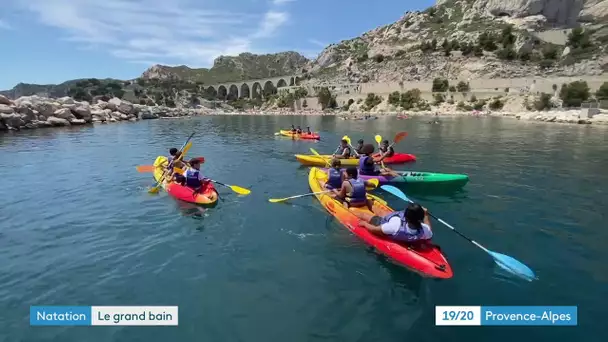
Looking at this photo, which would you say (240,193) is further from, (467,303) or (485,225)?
(467,303)

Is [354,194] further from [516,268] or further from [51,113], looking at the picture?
[51,113]

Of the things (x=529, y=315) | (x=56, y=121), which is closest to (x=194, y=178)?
(x=529, y=315)

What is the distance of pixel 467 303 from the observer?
773cm

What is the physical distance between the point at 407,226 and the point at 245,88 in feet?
611

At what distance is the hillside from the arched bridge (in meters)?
23.1

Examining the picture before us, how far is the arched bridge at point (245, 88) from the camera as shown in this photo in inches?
6737

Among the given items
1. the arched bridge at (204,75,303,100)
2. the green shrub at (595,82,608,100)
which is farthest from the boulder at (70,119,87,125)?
the arched bridge at (204,75,303,100)

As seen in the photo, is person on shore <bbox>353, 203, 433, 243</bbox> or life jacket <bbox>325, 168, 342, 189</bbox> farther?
life jacket <bbox>325, 168, 342, 189</bbox>

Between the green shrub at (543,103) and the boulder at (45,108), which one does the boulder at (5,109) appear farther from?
the green shrub at (543,103)

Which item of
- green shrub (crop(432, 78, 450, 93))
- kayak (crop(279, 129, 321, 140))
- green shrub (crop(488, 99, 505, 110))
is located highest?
green shrub (crop(432, 78, 450, 93))

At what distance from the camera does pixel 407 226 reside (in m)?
9.07

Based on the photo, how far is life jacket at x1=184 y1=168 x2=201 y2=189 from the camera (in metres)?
14.0

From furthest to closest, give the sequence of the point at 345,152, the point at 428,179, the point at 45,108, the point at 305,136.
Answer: the point at 45,108 → the point at 305,136 → the point at 345,152 → the point at 428,179

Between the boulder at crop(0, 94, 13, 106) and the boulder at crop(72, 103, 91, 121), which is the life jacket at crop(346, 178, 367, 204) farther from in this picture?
the boulder at crop(72, 103, 91, 121)
